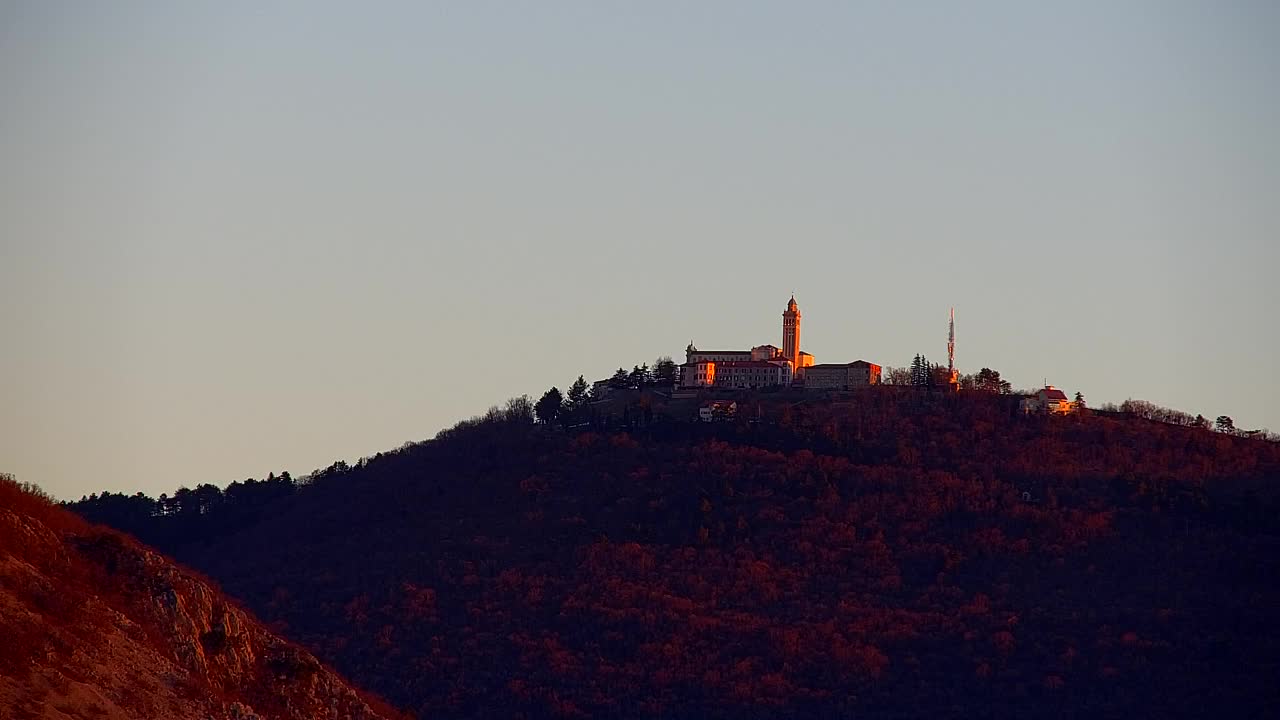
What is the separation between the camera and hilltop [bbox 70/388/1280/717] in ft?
409

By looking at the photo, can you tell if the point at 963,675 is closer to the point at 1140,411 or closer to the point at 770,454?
the point at 770,454

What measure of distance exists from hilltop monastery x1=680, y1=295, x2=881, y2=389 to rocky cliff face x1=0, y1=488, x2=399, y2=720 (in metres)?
117

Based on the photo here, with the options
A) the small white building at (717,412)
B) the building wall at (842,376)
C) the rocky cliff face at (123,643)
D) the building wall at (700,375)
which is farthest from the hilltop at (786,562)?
the rocky cliff face at (123,643)

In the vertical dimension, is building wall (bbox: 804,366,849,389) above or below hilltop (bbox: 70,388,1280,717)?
above

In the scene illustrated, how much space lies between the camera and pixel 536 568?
144m

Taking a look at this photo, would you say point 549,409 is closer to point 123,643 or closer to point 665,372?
point 665,372

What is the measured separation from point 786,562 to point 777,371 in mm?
36580

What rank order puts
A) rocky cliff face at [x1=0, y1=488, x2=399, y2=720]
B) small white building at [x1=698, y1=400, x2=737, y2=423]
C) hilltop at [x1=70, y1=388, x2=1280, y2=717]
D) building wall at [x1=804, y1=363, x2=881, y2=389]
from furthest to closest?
building wall at [x1=804, y1=363, x2=881, y2=389] < small white building at [x1=698, y1=400, x2=737, y2=423] < hilltop at [x1=70, y1=388, x2=1280, y2=717] < rocky cliff face at [x1=0, y1=488, x2=399, y2=720]

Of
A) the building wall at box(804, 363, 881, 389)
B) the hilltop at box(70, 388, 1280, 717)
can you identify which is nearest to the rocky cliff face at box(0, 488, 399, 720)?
the hilltop at box(70, 388, 1280, 717)

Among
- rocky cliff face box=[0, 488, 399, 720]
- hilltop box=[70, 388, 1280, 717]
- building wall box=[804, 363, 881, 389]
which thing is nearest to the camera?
rocky cliff face box=[0, 488, 399, 720]

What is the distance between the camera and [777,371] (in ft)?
588

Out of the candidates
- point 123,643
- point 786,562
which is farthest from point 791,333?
point 123,643

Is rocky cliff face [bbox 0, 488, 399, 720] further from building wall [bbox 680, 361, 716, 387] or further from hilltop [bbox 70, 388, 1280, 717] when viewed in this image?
building wall [bbox 680, 361, 716, 387]

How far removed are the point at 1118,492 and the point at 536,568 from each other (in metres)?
40.9
